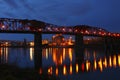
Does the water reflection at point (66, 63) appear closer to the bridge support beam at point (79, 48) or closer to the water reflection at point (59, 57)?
the water reflection at point (59, 57)

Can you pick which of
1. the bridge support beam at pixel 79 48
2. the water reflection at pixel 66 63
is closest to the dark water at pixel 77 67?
the water reflection at pixel 66 63

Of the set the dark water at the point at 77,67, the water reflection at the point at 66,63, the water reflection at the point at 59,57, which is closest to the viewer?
the dark water at the point at 77,67

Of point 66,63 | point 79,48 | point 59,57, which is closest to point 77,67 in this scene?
point 66,63

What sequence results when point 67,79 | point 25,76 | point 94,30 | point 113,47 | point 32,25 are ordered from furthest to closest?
1. point 94,30
2. point 113,47
3. point 32,25
4. point 67,79
5. point 25,76

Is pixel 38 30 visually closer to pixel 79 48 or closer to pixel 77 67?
pixel 79 48

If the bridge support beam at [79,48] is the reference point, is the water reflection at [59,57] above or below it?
below

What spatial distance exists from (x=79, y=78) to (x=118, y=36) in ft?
421

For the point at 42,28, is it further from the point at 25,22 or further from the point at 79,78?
the point at 79,78

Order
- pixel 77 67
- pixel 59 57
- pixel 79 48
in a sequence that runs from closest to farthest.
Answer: pixel 77 67
pixel 59 57
pixel 79 48

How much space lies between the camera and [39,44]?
10550 cm

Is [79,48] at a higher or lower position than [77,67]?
higher

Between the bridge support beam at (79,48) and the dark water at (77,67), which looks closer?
the dark water at (77,67)

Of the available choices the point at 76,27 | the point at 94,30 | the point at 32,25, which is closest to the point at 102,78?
the point at 32,25

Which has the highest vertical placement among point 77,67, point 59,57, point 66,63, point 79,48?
point 79,48
